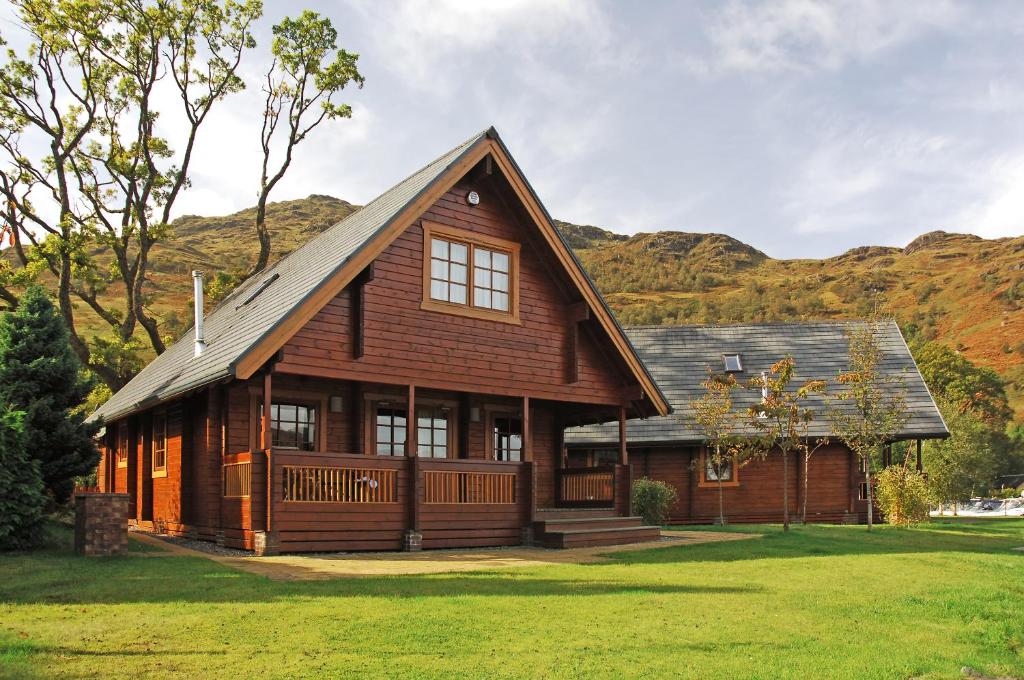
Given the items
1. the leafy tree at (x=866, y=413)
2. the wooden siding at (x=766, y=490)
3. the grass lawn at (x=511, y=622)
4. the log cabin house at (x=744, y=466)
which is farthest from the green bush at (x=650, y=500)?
the grass lawn at (x=511, y=622)

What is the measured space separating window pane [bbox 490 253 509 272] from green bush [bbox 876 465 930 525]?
1097 centimetres

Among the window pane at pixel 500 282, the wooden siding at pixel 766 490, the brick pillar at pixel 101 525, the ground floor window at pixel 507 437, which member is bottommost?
the wooden siding at pixel 766 490

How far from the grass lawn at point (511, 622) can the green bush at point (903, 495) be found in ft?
30.9

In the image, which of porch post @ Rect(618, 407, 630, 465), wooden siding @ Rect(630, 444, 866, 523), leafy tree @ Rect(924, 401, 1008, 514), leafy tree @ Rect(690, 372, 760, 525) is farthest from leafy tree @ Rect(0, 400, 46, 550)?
leafy tree @ Rect(924, 401, 1008, 514)

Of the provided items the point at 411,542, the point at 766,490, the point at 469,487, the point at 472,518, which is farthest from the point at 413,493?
the point at 766,490

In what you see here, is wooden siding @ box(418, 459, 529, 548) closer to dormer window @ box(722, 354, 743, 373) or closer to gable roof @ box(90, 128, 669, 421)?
gable roof @ box(90, 128, 669, 421)

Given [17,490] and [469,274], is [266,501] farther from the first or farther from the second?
[469,274]

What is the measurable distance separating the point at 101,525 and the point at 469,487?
6332 mm

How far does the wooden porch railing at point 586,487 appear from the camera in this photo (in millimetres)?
20000

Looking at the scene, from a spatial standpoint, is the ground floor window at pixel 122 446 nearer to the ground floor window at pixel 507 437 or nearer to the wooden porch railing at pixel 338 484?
the ground floor window at pixel 507 437

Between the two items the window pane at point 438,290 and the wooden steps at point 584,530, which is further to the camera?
the window pane at point 438,290

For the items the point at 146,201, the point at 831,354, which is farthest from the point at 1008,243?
the point at 146,201

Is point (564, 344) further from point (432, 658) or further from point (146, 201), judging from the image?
point (146, 201)

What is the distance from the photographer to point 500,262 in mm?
18609
